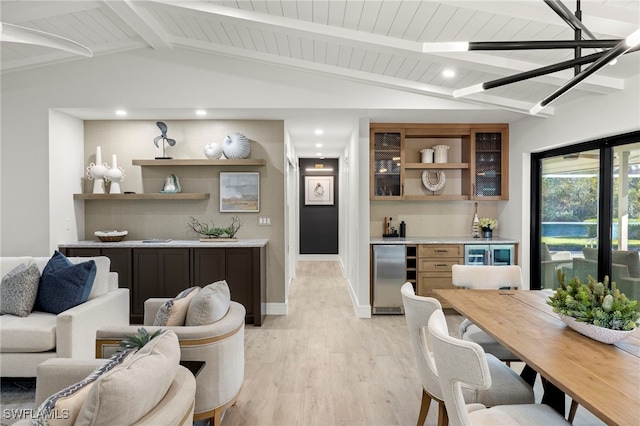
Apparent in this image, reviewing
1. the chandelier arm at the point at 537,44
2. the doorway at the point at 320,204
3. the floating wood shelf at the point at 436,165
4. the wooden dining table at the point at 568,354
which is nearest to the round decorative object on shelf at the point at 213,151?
the floating wood shelf at the point at 436,165

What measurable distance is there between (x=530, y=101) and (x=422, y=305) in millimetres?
3294

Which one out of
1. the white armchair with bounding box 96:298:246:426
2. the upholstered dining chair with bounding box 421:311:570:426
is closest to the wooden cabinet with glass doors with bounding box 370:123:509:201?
the white armchair with bounding box 96:298:246:426

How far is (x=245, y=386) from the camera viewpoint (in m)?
2.88

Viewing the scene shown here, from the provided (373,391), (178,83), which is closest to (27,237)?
(178,83)

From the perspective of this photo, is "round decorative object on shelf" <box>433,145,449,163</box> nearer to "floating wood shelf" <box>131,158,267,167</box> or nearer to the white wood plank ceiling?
the white wood plank ceiling

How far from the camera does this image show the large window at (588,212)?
3.33 metres

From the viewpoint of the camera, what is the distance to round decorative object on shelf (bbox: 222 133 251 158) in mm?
4586

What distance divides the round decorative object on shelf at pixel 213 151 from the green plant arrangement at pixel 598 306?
149 inches

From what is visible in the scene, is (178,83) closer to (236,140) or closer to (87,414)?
(236,140)

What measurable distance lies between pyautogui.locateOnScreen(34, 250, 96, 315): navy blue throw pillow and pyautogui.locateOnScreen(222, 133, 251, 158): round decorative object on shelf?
2.03m

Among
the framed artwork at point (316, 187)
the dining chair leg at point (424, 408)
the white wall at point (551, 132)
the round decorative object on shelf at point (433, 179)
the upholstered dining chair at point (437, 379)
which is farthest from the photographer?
the framed artwork at point (316, 187)

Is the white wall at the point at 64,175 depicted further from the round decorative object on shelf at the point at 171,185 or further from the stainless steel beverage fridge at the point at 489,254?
the stainless steel beverage fridge at the point at 489,254

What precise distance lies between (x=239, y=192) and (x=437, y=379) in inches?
138

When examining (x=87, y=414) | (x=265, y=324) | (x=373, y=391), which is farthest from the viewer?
(x=265, y=324)
